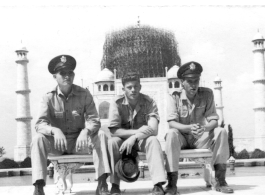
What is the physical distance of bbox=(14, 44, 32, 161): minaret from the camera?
63.2 ft

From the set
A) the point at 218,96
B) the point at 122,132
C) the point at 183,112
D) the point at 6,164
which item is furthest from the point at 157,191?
the point at 218,96

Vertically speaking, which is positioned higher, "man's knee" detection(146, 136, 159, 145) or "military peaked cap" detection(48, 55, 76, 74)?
"military peaked cap" detection(48, 55, 76, 74)

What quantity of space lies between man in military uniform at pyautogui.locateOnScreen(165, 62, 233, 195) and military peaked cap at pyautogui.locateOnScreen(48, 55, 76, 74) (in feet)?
2.64

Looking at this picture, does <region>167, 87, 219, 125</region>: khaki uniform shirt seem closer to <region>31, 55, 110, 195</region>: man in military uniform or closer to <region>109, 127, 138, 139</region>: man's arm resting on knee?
<region>109, 127, 138, 139</region>: man's arm resting on knee

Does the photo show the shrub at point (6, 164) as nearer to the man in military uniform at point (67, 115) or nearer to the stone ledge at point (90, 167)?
the stone ledge at point (90, 167)

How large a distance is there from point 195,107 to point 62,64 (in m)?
1.09

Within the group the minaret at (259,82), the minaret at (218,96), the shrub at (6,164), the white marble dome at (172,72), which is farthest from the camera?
the minaret at (218,96)

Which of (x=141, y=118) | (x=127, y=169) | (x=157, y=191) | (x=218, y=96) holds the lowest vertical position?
(x=157, y=191)

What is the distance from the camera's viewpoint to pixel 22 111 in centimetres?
1925

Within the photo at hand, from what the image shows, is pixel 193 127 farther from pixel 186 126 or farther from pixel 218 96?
pixel 218 96

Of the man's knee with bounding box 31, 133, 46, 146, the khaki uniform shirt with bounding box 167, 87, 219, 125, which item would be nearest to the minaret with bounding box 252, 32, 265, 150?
the khaki uniform shirt with bounding box 167, 87, 219, 125

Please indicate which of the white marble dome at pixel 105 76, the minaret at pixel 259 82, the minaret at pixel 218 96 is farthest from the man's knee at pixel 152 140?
the minaret at pixel 218 96

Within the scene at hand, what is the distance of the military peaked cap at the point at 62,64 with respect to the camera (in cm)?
282

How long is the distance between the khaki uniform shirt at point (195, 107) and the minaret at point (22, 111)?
17192 mm
